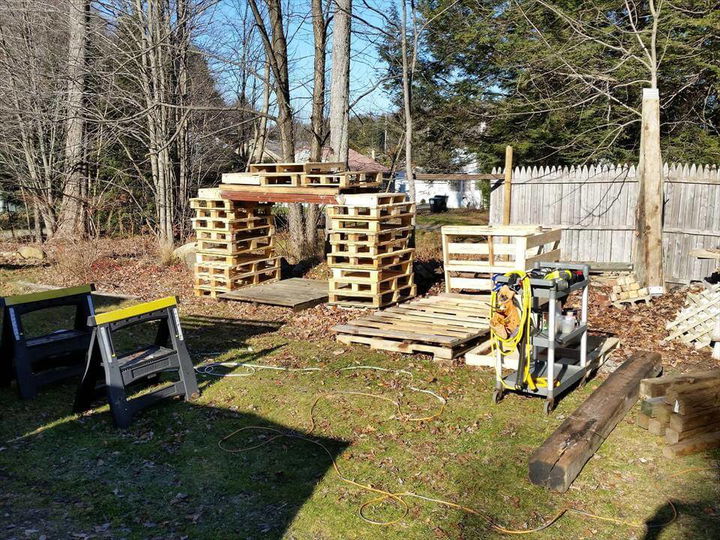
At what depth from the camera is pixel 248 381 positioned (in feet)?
25.8

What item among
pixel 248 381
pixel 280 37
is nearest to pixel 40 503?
pixel 248 381

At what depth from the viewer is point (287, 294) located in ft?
40.3

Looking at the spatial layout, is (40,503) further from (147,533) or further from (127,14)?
(127,14)

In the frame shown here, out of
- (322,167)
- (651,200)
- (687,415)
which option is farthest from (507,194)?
(687,415)

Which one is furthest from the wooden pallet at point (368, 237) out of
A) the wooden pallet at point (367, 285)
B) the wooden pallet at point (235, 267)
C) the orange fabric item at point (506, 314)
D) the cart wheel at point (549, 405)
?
the cart wheel at point (549, 405)

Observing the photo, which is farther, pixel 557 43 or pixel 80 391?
pixel 557 43

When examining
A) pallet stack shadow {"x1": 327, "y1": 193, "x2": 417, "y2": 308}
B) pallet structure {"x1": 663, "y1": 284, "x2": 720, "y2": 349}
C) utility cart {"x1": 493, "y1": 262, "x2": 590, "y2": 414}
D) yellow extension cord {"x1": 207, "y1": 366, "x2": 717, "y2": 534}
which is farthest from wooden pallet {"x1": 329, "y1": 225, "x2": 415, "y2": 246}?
yellow extension cord {"x1": 207, "y1": 366, "x2": 717, "y2": 534}

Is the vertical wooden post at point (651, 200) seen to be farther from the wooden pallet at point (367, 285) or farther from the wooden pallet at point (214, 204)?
the wooden pallet at point (214, 204)

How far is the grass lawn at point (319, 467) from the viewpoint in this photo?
4.75 meters

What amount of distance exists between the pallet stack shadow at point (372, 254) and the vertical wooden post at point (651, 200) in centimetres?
430

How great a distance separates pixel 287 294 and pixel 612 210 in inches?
309

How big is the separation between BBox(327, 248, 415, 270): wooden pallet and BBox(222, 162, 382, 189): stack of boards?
1267mm

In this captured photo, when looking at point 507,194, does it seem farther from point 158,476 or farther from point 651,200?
point 158,476

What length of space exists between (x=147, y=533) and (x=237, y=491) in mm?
815
